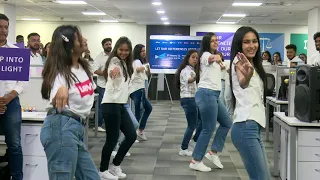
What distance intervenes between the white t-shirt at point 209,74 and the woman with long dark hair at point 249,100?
1686 mm

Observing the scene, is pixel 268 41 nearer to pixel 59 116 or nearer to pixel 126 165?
pixel 126 165

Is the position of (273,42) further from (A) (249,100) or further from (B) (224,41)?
(A) (249,100)

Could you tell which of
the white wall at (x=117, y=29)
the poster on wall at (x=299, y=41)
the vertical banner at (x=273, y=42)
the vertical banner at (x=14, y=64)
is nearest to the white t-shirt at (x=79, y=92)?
the vertical banner at (x=14, y=64)

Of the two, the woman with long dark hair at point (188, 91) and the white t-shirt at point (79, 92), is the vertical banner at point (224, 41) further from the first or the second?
the white t-shirt at point (79, 92)

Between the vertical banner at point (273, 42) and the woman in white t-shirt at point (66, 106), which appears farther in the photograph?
the vertical banner at point (273, 42)

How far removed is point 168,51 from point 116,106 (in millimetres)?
8915

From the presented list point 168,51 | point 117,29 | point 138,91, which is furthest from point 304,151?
point 117,29

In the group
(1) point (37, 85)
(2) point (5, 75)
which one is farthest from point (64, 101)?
(1) point (37, 85)

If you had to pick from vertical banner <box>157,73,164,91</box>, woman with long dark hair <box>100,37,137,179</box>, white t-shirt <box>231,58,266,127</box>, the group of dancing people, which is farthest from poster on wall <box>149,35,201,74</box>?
white t-shirt <box>231,58,266,127</box>

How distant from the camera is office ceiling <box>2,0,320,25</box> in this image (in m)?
9.80

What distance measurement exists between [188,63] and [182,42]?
742 centimetres

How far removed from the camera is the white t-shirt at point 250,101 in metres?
2.38

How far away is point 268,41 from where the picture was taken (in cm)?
1515

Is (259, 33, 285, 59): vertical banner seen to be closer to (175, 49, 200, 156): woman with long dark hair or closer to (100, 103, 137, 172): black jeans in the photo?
(175, 49, 200, 156): woman with long dark hair
